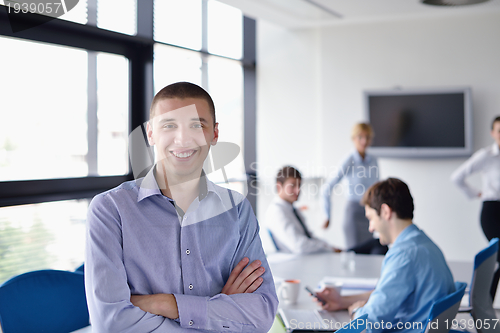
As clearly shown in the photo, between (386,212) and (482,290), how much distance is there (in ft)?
2.53

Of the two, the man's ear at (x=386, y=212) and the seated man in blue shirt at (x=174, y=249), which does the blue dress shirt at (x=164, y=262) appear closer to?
the seated man in blue shirt at (x=174, y=249)

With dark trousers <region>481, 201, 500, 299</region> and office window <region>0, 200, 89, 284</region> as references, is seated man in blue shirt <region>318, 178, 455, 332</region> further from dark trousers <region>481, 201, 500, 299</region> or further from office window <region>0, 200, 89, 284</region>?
dark trousers <region>481, 201, 500, 299</region>

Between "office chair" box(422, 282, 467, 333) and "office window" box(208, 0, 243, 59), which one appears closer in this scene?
"office chair" box(422, 282, 467, 333)

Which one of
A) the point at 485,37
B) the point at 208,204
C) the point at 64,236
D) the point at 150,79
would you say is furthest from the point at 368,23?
the point at 208,204

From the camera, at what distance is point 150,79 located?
370cm

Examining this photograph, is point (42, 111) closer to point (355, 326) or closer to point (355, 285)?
point (355, 285)

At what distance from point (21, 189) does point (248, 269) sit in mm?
2111

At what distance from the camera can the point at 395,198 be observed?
194cm

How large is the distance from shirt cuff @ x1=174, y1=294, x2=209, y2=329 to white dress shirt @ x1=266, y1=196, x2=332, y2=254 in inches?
70.2

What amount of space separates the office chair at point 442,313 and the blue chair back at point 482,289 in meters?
0.57

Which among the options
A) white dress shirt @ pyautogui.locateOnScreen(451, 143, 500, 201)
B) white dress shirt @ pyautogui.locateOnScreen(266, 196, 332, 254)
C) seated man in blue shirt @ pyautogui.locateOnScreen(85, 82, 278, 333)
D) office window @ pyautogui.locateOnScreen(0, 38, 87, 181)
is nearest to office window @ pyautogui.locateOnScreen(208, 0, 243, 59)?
office window @ pyautogui.locateOnScreen(0, 38, 87, 181)

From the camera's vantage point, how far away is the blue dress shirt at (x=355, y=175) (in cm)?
428

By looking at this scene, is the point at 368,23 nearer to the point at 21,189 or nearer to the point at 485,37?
the point at 485,37

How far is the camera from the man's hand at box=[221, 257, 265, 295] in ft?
4.17
